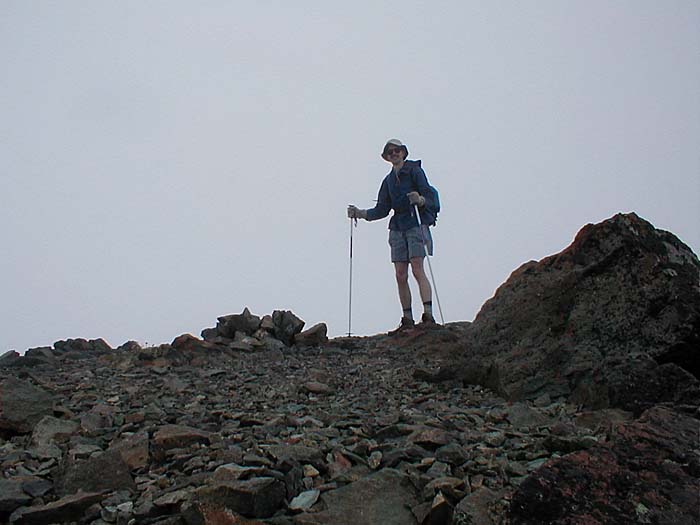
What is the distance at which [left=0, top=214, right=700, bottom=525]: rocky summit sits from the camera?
11.0ft

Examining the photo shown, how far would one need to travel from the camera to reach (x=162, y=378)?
317 inches

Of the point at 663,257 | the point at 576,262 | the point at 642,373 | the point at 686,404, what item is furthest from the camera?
the point at 576,262

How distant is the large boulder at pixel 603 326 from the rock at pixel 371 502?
2.55 metres

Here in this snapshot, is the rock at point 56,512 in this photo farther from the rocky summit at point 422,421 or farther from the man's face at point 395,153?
the man's face at point 395,153

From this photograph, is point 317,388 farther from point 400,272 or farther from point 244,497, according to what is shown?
point 400,272

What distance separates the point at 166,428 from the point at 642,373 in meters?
3.98

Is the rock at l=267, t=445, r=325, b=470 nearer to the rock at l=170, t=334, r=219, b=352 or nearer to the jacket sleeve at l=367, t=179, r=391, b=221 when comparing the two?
the rock at l=170, t=334, r=219, b=352

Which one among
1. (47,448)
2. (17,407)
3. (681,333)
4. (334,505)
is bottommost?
(334,505)

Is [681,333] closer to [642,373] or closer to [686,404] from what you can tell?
[642,373]

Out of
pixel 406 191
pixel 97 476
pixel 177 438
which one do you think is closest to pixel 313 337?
pixel 406 191

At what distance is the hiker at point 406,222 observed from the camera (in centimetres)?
1145

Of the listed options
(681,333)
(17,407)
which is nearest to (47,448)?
(17,407)

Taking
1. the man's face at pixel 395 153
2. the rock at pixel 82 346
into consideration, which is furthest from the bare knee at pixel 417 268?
the rock at pixel 82 346

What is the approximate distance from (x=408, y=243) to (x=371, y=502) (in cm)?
830
